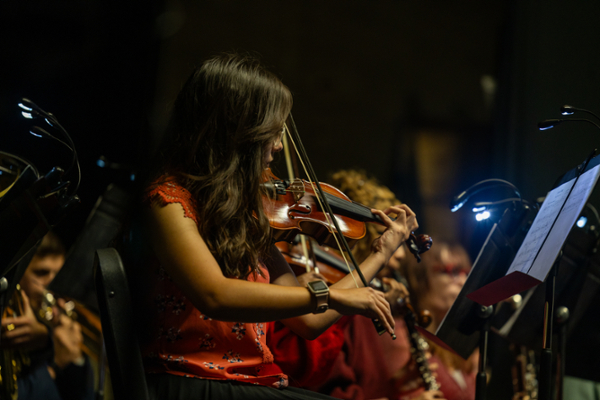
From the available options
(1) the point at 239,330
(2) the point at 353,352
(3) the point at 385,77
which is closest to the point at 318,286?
(1) the point at 239,330

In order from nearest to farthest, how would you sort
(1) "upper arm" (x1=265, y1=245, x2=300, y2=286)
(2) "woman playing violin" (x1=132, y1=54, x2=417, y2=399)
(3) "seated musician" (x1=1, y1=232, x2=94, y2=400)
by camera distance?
(2) "woman playing violin" (x1=132, y1=54, x2=417, y2=399), (1) "upper arm" (x1=265, y1=245, x2=300, y2=286), (3) "seated musician" (x1=1, y1=232, x2=94, y2=400)

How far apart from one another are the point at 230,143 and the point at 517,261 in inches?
33.1

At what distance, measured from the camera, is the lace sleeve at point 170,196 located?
103 cm

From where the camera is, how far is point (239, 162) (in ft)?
3.84

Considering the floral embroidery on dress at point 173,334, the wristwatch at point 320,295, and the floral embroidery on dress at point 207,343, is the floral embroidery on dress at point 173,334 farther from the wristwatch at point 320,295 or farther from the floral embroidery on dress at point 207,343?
the wristwatch at point 320,295

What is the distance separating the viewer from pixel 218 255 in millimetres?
1078

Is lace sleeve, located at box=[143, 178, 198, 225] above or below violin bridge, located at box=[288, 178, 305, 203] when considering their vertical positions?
above

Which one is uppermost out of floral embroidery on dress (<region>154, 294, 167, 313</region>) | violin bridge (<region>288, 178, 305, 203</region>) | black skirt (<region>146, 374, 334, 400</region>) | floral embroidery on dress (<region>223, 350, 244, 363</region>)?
violin bridge (<region>288, 178, 305, 203</region>)

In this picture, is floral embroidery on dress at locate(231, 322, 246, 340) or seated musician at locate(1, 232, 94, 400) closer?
floral embroidery on dress at locate(231, 322, 246, 340)

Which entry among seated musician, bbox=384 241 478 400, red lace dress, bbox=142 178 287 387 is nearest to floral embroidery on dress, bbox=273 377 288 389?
red lace dress, bbox=142 178 287 387

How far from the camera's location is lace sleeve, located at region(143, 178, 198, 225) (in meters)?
1.03

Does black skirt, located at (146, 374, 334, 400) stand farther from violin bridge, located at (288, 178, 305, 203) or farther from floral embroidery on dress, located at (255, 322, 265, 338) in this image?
violin bridge, located at (288, 178, 305, 203)

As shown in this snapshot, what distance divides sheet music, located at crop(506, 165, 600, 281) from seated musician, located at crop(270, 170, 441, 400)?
61cm

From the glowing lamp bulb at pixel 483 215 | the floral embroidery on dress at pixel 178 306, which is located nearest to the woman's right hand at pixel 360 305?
the floral embroidery on dress at pixel 178 306
